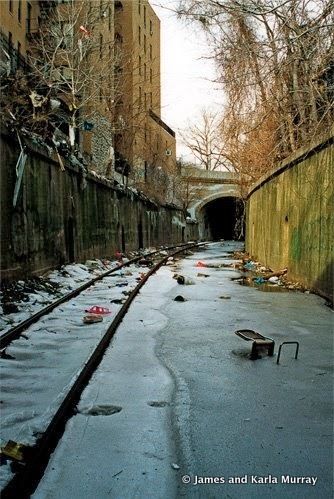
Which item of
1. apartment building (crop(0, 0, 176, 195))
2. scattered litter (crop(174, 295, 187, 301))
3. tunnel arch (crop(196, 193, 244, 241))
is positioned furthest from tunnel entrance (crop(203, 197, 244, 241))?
scattered litter (crop(174, 295, 187, 301))

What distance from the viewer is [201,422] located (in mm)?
3184

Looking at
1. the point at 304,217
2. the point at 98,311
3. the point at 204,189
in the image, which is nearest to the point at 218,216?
the point at 204,189

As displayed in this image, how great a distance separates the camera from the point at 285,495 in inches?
93.2

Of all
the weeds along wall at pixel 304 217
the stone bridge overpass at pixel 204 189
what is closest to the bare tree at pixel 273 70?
the weeds along wall at pixel 304 217

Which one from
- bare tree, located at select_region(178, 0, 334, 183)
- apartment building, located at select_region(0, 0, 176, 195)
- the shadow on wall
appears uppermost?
apartment building, located at select_region(0, 0, 176, 195)

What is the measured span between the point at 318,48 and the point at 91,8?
18.3m

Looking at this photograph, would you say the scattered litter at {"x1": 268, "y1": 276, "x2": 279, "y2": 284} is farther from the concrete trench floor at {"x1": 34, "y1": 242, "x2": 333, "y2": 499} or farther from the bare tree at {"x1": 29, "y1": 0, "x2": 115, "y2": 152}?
the bare tree at {"x1": 29, "y1": 0, "x2": 115, "y2": 152}

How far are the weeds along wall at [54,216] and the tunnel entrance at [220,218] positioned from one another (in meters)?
34.9

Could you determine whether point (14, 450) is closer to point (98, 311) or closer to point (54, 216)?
point (98, 311)

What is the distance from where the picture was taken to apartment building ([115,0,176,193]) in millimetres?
28625

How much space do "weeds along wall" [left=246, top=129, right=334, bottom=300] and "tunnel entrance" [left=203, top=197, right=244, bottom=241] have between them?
4372 centimetres

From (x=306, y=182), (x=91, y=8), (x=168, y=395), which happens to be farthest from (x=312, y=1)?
(x=91, y=8)

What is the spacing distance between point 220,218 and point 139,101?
40.6 m

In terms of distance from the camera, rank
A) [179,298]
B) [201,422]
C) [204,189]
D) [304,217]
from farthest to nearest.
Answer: [204,189], [304,217], [179,298], [201,422]
